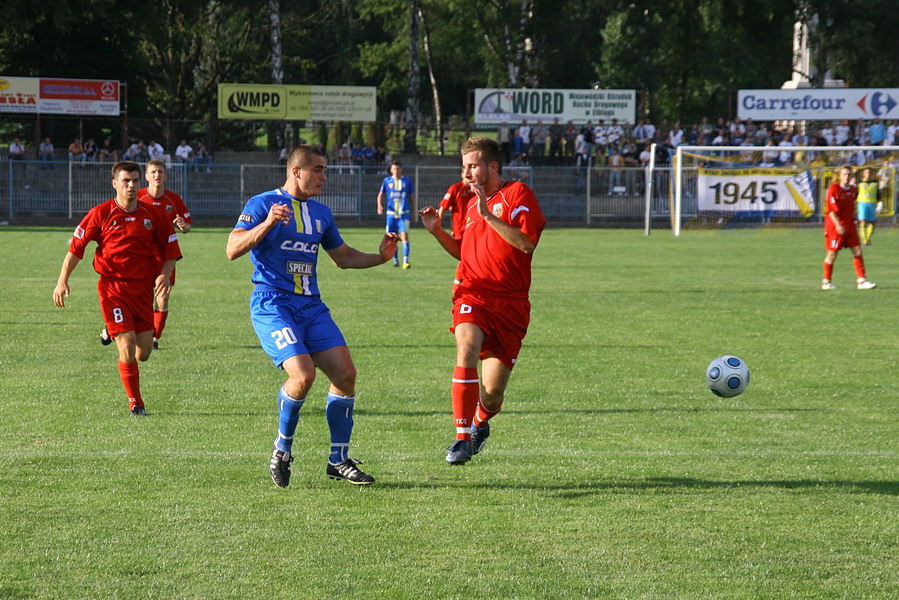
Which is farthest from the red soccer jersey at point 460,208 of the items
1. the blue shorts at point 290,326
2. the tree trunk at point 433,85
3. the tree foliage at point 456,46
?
the tree trunk at point 433,85

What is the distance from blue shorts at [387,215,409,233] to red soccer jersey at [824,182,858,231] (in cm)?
803

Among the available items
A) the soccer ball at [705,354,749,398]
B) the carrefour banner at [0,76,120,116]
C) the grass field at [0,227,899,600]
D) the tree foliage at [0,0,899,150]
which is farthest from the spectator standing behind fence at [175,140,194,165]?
the soccer ball at [705,354,749,398]

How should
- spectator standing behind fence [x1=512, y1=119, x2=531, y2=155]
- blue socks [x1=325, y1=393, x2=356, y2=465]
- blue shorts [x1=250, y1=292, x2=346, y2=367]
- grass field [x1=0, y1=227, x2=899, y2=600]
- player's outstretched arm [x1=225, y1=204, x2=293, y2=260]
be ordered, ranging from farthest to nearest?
spectator standing behind fence [x1=512, y1=119, x2=531, y2=155] → blue socks [x1=325, y1=393, x2=356, y2=465] → blue shorts [x1=250, y1=292, x2=346, y2=367] → player's outstretched arm [x1=225, y1=204, x2=293, y2=260] → grass field [x1=0, y1=227, x2=899, y2=600]

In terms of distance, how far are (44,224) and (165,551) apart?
31.8 metres

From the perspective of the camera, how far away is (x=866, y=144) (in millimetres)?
38250

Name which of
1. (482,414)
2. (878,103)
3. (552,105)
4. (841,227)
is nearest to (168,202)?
(482,414)

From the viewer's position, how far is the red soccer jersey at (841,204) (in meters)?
18.0

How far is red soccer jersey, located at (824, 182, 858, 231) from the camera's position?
59.2 feet

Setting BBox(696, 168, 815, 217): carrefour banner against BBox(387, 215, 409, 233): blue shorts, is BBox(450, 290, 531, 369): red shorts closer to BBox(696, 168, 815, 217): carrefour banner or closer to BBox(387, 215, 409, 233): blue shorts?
BBox(387, 215, 409, 233): blue shorts

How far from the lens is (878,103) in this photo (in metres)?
38.2

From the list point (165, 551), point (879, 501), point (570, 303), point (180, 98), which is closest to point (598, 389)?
point (879, 501)

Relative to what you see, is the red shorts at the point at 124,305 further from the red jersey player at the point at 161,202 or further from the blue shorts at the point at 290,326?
the blue shorts at the point at 290,326

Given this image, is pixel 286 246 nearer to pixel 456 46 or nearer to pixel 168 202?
pixel 168 202

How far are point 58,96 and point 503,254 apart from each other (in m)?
33.8
